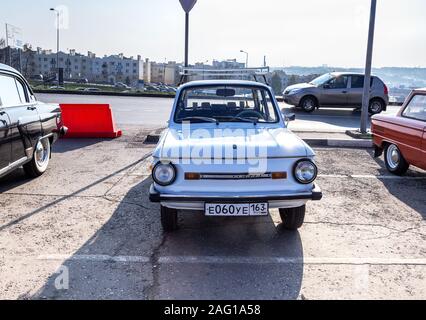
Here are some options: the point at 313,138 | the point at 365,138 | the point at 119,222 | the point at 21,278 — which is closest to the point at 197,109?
the point at 119,222

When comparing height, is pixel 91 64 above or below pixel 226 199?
above

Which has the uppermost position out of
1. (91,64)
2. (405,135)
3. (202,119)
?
(91,64)

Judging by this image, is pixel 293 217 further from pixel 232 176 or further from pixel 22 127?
pixel 22 127

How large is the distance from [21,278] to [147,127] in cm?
829

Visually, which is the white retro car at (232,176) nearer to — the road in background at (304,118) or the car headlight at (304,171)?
the car headlight at (304,171)

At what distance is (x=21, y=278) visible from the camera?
10.6 feet

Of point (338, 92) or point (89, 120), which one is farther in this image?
point (338, 92)

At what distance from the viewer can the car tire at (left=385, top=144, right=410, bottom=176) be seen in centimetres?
667

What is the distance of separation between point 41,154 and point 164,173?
3719 mm

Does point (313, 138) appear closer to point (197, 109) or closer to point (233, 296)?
point (197, 109)

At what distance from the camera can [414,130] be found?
20.0 ft

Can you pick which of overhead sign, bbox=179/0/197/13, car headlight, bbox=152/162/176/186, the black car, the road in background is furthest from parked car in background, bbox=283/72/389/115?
car headlight, bbox=152/162/176/186

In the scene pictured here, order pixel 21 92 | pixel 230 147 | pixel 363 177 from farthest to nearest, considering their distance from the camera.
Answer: pixel 363 177 → pixel 21 92 → pixel 230 147

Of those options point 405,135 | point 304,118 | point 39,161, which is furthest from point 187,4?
point 304,118
